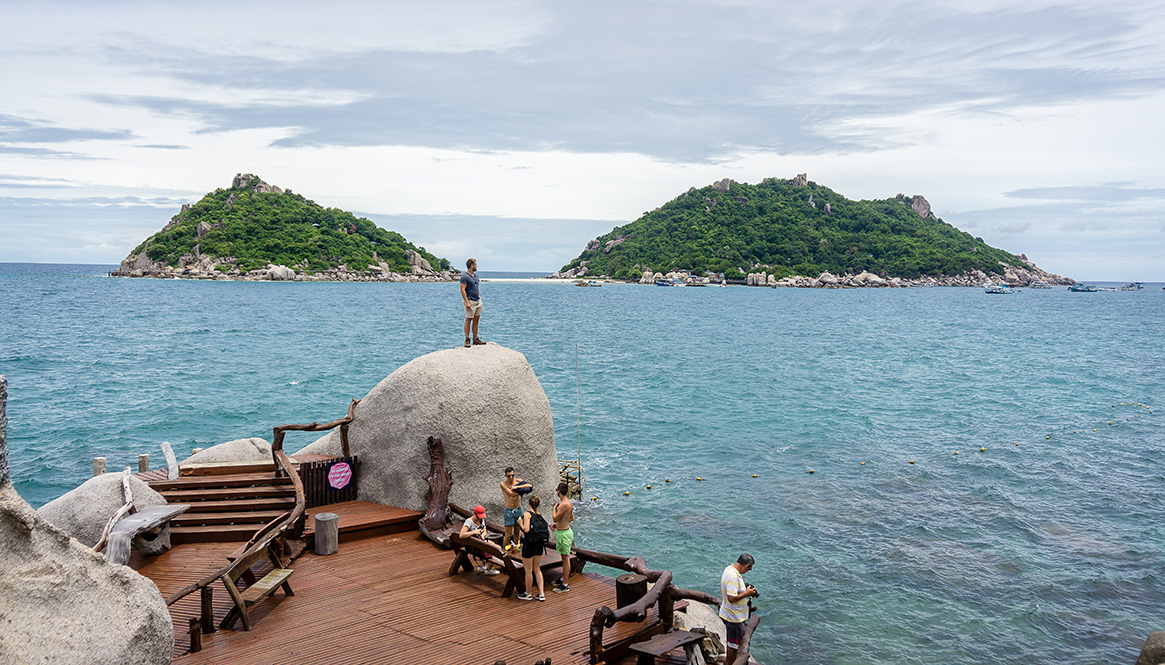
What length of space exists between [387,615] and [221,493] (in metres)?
6.73

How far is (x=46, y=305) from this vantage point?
117m

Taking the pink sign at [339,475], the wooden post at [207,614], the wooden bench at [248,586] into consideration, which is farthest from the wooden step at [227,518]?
the wooden post at [207,614]

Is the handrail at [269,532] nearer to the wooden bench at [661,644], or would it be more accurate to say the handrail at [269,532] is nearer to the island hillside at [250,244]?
the wooden bench at [661,644]

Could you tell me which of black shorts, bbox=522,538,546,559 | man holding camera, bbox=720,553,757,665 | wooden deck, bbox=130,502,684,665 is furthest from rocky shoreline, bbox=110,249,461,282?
man holding camera, bbox=720,553,757,665

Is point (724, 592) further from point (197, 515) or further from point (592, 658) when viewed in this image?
point (197, 515)

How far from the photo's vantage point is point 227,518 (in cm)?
1636

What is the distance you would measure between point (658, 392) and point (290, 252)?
15597 cm

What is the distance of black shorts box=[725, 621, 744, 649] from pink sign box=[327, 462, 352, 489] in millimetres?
10559

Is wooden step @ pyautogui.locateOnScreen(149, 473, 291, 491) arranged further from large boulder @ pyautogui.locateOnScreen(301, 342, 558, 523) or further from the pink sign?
large boulder @ pyautogui.locateOnScreen(301, 342, 558, 523)

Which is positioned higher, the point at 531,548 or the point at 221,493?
the point at 531,548

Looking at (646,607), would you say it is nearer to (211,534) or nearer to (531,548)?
(531,548)

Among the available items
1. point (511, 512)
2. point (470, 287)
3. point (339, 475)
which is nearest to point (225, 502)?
point (339, 475)

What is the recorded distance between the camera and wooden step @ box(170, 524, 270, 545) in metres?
15.7

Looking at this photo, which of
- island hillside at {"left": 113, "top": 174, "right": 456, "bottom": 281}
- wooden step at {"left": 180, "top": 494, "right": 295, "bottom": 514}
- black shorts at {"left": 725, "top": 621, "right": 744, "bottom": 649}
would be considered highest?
island hillside at {"left": 113, "top": 174, "right": 456, "bottom": 281}
